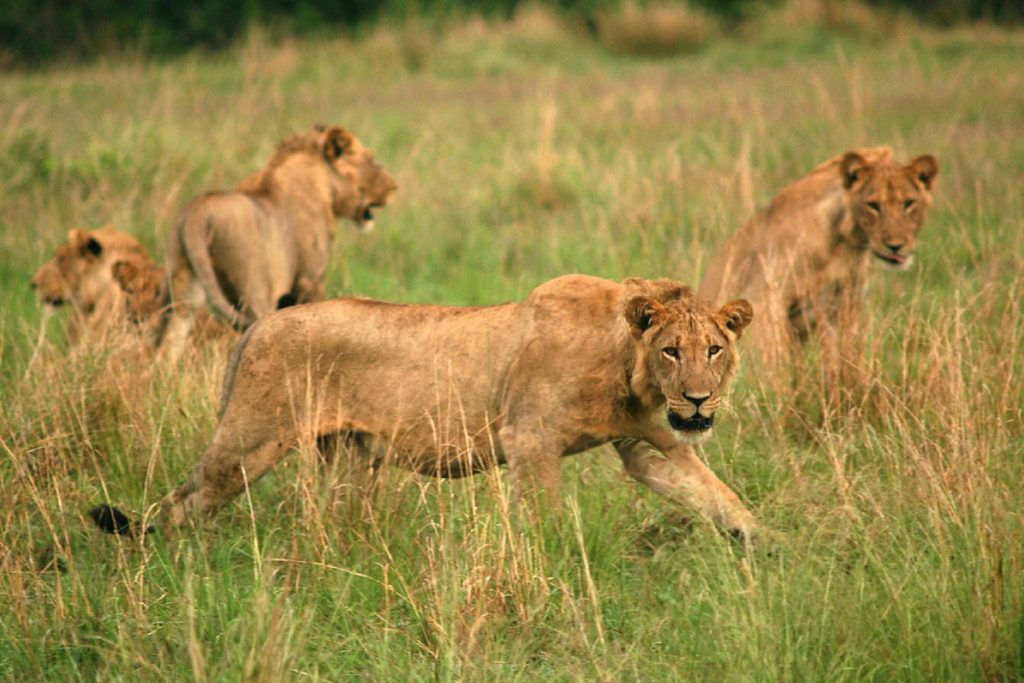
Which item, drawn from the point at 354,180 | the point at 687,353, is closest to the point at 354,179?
Result: the point at 354,180

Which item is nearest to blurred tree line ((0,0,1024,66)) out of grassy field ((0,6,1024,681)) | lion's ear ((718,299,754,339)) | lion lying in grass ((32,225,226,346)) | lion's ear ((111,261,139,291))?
grassy field ((0,6,1024,681))

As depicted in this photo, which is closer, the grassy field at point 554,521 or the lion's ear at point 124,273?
the grassy field at point 554,521

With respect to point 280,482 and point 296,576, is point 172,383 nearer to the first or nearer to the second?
point 280,482

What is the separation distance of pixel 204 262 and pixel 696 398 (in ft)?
11.1

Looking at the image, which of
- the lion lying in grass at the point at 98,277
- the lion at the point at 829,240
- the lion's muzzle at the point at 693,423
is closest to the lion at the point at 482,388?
the lion's muzzle at the point at 693,423

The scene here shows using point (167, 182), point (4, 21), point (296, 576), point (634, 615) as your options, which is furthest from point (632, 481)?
point (4, 21)

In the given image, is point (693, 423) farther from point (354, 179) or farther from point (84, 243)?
point (84, 243)

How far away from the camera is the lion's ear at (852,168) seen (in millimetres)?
6355

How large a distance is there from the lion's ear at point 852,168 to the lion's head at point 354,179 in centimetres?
243

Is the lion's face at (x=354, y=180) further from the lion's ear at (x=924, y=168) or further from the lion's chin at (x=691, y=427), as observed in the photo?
the lion's chin at (x=691, y=427)

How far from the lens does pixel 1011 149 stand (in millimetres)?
10156

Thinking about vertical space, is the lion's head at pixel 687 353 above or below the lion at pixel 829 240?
above

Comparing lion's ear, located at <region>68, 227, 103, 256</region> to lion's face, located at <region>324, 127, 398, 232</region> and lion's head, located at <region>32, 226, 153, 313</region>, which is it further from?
lion's face, located at <region>324, 127, 398, 232</region>

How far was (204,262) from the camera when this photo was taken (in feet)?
22.6
